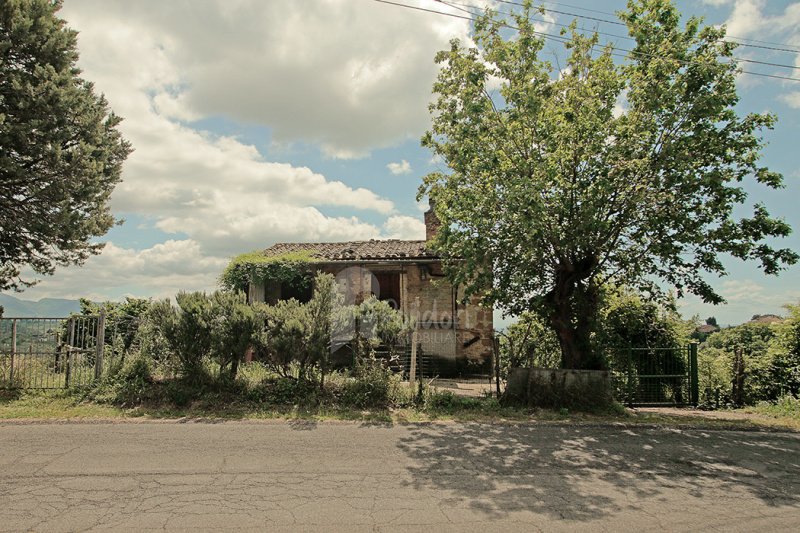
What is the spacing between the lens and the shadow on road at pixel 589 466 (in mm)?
4848

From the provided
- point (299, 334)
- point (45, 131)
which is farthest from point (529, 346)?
point (45, 131)

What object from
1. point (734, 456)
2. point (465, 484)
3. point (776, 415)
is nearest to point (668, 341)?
point (776, 415)

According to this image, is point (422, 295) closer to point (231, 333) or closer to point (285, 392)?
point (285, 392)

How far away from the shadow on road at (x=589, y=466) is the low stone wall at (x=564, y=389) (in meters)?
1.26

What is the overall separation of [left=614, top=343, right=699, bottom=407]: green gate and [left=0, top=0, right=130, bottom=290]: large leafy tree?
15174 mm

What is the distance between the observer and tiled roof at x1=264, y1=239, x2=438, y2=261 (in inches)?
614

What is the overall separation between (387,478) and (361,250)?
39.0ft

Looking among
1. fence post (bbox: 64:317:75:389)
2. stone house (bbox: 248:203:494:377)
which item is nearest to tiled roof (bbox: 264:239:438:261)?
stone house (bbox: 248:203:494:377)

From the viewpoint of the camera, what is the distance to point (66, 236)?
13.9 m

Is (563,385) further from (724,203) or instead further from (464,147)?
(464,147)

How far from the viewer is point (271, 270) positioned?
51.1 feet

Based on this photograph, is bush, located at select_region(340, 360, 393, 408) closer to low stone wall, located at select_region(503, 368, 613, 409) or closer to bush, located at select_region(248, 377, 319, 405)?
bush, located at select_region(248, 377, 319, 405)

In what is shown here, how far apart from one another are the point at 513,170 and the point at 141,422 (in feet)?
27.0

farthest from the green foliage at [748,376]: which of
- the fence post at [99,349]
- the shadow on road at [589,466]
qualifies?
the fence post at [99,349]
